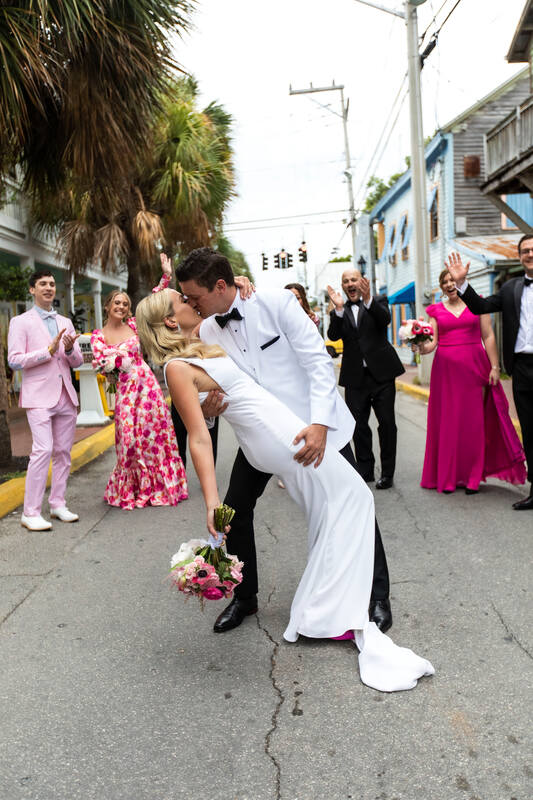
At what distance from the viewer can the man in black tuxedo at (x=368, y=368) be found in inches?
262

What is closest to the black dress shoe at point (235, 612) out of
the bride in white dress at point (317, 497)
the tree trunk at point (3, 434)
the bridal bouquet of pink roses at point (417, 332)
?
the bride in white dress at point (317, 497)

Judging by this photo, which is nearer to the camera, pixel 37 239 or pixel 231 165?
pixel 37 239

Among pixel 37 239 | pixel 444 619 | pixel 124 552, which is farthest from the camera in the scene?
pixel 37 239

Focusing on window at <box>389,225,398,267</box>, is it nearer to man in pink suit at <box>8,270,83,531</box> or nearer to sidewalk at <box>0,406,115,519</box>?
sidewalk at <box>0,406,115,519</box>

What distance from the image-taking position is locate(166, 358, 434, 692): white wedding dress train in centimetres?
323

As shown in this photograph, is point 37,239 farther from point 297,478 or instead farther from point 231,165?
point 297,478

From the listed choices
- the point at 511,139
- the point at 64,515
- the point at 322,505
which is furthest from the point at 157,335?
the point at 511,139

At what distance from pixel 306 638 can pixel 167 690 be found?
0.75m

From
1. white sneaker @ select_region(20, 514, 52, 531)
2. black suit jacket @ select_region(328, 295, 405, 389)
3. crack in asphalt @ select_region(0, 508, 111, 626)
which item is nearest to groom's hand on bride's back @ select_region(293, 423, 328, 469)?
crack in asphalt @ select_region(0, 508, 111, 626)

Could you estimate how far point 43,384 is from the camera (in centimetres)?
584

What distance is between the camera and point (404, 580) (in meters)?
4.26

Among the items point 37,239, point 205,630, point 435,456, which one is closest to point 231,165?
point 37,239

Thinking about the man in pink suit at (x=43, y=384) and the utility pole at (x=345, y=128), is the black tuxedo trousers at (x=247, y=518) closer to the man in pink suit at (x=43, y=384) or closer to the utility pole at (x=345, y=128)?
the man in pink suit at (x=43, y=384)

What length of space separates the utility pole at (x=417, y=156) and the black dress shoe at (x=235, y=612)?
12.5 metres
